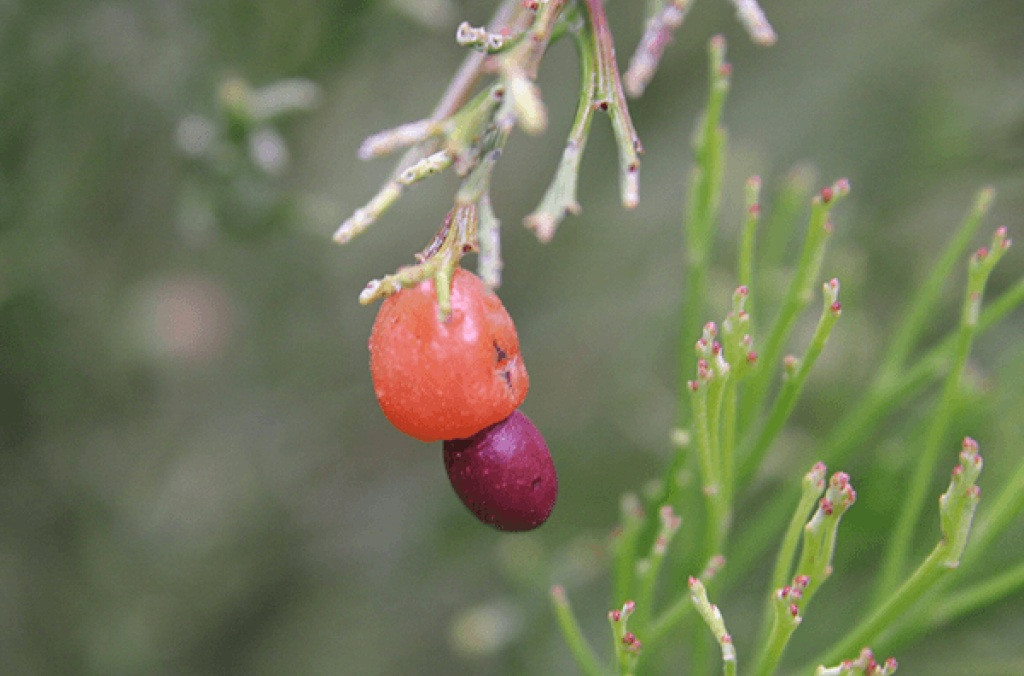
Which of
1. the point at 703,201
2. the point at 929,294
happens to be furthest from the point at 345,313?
the point at 929,294

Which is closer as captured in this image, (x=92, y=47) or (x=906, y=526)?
(x=906, y=526)

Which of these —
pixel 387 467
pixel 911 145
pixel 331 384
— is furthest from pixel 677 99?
pixel 387 467

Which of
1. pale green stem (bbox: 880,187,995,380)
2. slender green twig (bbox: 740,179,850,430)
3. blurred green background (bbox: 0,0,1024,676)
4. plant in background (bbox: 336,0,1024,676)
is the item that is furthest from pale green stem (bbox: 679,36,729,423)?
blurred green background (bbox: 0,0,1024,676)

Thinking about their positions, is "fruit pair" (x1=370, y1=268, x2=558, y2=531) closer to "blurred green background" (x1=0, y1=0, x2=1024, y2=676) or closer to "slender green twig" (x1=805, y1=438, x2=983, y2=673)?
"slender green twig" (x1=805, y1=438, x2=983, y2=673)

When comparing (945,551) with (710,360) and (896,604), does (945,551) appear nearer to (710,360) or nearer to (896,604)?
(896,604)

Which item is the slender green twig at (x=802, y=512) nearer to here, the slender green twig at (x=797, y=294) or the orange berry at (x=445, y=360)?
the slender green twig at (x=797, y=294)

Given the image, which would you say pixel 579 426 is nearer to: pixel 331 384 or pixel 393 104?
pixel 331 384
